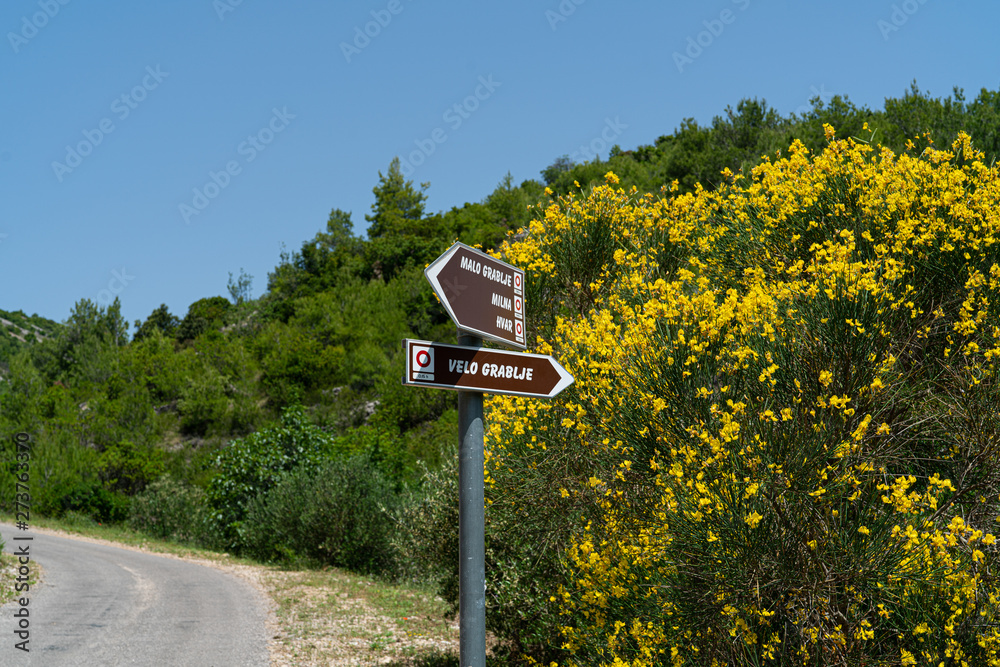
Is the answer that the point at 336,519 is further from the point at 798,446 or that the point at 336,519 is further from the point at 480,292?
the point at 480,292

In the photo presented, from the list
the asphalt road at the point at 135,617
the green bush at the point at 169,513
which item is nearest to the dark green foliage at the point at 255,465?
the green bush at the point at 169,513

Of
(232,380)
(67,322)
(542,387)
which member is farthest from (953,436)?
(67,322)

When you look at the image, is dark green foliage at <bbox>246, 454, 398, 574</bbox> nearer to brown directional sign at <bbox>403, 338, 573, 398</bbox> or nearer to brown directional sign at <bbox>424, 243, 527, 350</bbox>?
brown directional sign at <bbox>403, 338, 573, 398</bbox>

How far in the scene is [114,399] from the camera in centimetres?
5794

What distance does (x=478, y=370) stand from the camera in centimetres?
343

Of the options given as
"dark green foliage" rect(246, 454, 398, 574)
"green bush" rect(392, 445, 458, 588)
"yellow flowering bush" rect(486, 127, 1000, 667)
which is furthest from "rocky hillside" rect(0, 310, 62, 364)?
"yellow flowering bush" rect(486, 127, 1000, 667)

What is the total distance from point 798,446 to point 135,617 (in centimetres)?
1092

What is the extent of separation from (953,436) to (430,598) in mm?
12880

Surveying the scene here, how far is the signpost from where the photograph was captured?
314 cm

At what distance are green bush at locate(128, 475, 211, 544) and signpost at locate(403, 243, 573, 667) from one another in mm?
31804

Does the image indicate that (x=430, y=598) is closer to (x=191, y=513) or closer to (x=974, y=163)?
(x=974, y=163)

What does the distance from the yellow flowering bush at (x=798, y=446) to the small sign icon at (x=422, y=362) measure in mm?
2510

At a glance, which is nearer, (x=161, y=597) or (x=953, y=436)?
(x=953, y=436)

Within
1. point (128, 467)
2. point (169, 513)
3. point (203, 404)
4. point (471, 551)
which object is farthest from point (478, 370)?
point (203, 404)
